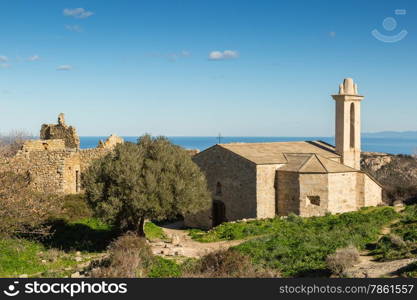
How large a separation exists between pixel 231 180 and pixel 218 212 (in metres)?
2.28

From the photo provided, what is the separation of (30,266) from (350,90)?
21806 mm

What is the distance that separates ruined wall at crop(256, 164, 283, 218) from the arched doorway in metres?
2.66

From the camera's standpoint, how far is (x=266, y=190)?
2547 cm

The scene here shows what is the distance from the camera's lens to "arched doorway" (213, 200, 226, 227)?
2720 cm

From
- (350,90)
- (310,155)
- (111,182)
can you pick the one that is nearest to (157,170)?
(111,182)

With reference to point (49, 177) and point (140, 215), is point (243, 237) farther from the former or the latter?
point (49, 177)

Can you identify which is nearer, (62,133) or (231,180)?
(231,180)

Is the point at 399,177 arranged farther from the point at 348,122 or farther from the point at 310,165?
the point at 310,165

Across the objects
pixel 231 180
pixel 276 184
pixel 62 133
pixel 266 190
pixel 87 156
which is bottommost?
pixel 266 190

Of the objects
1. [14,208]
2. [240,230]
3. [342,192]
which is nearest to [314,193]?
[342,192]

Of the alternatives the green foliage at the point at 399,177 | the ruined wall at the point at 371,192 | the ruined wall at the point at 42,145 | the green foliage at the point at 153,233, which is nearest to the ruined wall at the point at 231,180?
the green foliage at the point at 153,233

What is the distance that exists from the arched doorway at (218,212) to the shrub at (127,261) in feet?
39.3

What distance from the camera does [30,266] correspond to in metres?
16.0

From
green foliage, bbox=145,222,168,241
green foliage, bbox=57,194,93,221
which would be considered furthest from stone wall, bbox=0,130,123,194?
green foliage, bbox=145,222,168,241
